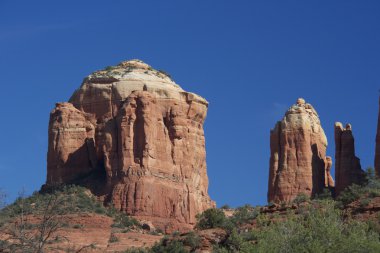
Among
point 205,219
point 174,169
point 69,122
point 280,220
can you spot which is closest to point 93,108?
point 69,122

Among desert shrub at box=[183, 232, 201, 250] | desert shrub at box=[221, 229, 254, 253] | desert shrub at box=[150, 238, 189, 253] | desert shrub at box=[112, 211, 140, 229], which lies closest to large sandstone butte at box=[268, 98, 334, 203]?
desert shrub at box=[112, 211, 140, 229]

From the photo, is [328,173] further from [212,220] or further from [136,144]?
[212,220]

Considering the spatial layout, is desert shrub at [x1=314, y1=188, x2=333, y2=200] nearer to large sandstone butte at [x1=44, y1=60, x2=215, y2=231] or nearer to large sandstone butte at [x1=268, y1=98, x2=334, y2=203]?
large sandstone butte at [x1=268, y1=98, x2=334, y2=203]

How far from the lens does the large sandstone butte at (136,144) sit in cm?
11619

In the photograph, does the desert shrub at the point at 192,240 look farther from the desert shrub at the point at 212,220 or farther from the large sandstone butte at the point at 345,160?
the large sandstone butte at the point at 345,160

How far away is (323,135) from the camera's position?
402 ft

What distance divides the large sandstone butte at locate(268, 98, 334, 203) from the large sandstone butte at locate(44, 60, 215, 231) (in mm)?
7948

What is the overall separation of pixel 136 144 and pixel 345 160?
18.4 metres

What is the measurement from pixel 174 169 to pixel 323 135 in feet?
46.1

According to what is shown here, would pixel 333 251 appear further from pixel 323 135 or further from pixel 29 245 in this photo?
pixel 323 135

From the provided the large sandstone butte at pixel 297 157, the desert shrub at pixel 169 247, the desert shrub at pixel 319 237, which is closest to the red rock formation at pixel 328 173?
the large sandstone butte at pixel 297 157

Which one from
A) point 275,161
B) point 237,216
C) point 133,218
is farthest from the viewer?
point 275,161

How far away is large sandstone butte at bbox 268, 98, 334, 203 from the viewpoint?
118 m

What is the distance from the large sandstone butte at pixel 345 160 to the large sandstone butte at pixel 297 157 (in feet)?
12.5
